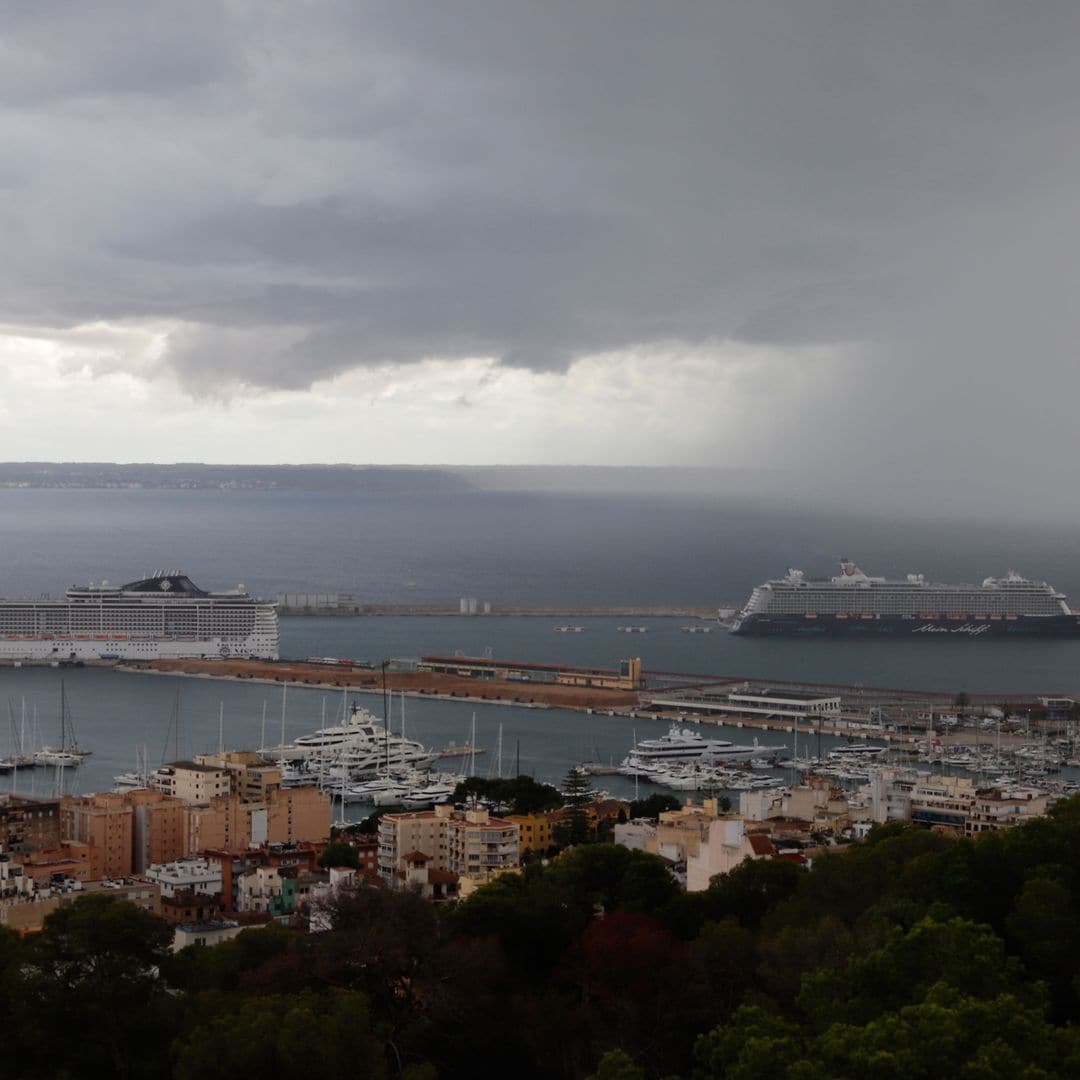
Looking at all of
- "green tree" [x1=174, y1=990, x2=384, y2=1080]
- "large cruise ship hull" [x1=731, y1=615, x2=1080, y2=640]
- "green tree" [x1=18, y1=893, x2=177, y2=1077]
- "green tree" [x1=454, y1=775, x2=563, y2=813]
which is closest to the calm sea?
"large cruise ship hull" [x1=731, y1=615, x2=1080, y2=640]

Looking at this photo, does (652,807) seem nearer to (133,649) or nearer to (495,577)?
(133,649)

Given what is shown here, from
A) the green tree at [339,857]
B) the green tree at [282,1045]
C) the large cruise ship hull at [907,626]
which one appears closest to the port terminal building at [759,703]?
the large cruise ship hull at [907,626]

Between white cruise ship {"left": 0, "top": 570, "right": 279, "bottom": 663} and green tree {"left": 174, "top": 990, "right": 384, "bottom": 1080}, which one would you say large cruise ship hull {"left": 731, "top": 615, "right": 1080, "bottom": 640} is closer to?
white cruise ship {"left": 0, "top": 570, "right": 279, "bottom": 663}

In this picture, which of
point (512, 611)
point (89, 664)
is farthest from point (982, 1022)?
point (512, 611)

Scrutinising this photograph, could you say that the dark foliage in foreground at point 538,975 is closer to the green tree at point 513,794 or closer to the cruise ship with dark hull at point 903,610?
the green tree at point 513,794

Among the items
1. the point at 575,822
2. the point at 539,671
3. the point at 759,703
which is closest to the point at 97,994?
the point at 575,822
